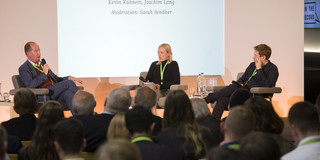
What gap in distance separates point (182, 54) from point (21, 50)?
103 inches

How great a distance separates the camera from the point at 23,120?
3.47 meters

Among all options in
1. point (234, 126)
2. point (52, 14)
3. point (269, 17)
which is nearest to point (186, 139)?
point (234, 126)

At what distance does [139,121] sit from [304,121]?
0.96 m

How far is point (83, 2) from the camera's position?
6.82 meters

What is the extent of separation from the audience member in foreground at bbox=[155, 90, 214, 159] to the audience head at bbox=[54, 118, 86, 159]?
0.67m

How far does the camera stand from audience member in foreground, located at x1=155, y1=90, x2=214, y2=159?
2.63 m

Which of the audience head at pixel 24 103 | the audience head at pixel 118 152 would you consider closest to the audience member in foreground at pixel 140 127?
the audience head at pixel 118 152

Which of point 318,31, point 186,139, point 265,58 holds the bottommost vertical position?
point 186,139

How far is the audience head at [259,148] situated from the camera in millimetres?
1608

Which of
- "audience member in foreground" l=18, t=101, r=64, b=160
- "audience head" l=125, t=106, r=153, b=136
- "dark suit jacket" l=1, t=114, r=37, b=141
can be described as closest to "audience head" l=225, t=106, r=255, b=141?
"audience head" l=125, t=106, r=153, b=136

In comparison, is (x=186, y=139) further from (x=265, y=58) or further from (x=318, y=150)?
(x=265, y=58)

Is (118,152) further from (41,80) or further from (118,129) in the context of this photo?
(41,80)

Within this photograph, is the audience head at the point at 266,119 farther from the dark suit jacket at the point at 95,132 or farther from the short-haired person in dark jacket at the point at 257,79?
the short-haired person in dark jacket at the point at 257,79

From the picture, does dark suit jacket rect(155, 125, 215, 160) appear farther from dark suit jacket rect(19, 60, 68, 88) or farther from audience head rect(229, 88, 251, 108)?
dark suit jacket rect(19, 60, 68, 88)
